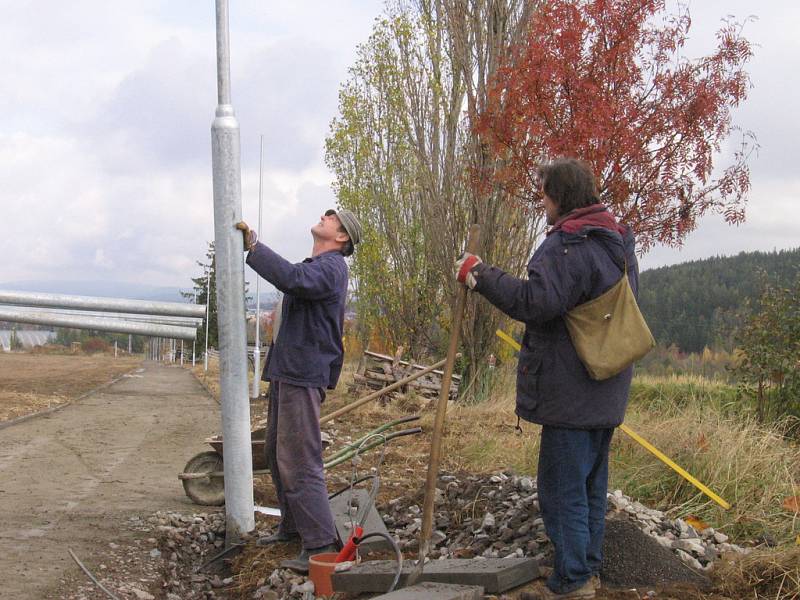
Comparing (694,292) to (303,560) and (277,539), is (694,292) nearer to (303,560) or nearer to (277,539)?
(277,539)

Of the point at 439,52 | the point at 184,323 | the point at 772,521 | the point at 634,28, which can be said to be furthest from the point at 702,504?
the point at 439,52

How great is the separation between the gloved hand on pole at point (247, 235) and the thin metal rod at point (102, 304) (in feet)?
2.14

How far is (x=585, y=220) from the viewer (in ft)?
12.9

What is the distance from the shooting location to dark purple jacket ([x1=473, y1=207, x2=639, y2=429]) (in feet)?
12.5

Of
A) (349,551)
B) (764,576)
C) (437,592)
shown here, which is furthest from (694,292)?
(437,592)

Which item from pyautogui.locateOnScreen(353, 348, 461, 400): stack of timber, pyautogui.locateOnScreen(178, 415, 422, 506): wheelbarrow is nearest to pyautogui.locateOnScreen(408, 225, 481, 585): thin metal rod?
pyautogui.locateOnScreen(178, 415, 422, 506): wheelbarrow

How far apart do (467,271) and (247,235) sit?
1777 mm

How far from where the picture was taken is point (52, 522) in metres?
6.08

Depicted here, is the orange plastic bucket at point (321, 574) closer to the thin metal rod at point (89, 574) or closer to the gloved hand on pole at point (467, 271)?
the thin metal rod at point (89, 574)

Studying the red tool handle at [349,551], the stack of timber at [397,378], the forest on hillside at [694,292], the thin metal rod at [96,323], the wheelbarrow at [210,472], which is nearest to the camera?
the red tool handle at [349,551]

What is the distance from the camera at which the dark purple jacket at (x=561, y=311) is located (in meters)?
3.82

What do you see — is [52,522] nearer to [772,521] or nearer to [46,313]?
[46,313]

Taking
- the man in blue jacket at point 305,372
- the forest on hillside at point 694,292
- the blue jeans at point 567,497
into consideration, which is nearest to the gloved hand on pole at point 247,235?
the man in blue jacket at point 305,372

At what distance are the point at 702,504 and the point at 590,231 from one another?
9.14 feet
